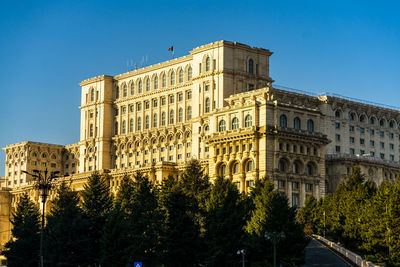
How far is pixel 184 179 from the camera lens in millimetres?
127125

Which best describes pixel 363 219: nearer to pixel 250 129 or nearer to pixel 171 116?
pixel 250 129

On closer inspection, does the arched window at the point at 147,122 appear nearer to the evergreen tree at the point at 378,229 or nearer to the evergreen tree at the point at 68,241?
the evergreen tree at the point at 68,241

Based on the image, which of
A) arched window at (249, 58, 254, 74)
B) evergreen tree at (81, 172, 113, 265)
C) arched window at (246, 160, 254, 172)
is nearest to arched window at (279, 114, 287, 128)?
arched window at (246, 160, 254, 172)

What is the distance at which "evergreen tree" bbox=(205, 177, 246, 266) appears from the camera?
101875mm

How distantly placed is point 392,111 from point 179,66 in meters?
52.3

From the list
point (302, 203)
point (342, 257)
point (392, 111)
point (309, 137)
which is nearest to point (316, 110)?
point (309, 137)

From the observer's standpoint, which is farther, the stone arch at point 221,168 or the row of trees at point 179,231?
the stone arch at point 221,168

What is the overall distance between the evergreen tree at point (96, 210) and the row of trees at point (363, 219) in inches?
1309

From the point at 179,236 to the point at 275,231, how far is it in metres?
12.6

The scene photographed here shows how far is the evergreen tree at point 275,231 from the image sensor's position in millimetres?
100375

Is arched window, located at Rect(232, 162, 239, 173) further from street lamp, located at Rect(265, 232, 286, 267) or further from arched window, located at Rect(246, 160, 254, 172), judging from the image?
street lamp, located at Rect(265, 232, 286, 267)

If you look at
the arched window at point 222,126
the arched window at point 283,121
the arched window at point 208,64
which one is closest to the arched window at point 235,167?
the arched window at point 222,126

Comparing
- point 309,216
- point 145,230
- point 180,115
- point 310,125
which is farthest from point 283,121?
point 145,230

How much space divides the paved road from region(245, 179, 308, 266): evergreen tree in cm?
623
